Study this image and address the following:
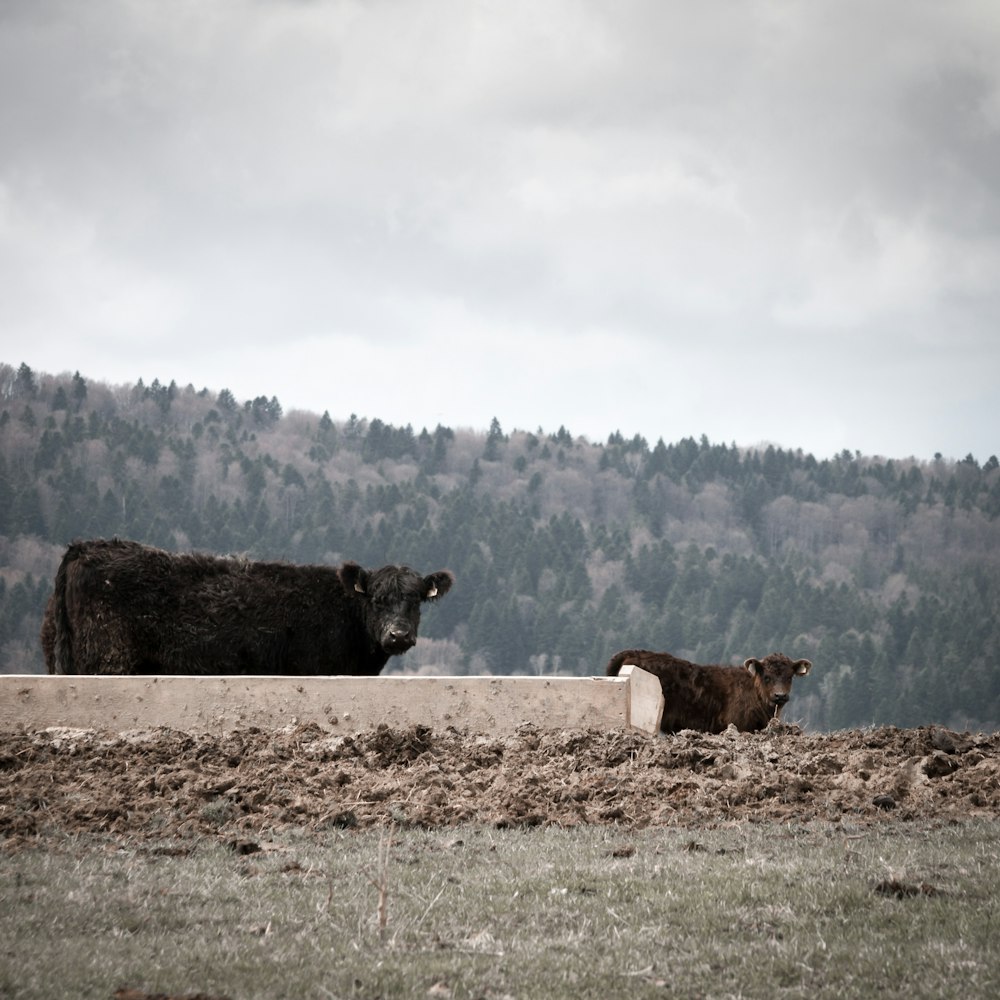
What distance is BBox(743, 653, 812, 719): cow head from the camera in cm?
1800

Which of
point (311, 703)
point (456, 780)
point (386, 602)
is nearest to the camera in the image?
point (456, 780)

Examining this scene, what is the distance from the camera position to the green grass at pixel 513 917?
4980mm

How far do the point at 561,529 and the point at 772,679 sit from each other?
100955 mm

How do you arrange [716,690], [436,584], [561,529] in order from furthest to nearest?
[561,529] < [716,690] < [436,584]

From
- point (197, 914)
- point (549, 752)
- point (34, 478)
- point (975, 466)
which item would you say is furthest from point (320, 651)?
point (975, 466)

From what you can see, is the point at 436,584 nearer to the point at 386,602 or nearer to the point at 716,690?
the point at 386,602

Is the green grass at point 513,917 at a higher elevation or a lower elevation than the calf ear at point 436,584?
lower

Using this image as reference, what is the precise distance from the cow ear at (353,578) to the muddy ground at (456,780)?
17.6ft

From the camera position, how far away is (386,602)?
16672 mm

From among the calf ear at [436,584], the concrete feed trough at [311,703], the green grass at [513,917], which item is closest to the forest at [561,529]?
the calf ear at [436,584]

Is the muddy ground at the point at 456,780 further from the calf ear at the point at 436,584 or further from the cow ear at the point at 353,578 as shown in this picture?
the calf ear at the point at 436,584

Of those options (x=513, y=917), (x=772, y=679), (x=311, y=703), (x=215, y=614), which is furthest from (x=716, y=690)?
(x=513, y=917)

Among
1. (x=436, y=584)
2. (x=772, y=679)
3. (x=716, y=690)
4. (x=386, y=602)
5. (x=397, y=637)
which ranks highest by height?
(x=436, y=584)

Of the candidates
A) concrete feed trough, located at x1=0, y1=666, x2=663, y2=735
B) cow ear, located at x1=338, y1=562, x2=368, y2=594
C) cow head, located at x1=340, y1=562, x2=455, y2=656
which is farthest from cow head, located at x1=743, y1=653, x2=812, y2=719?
concrete feed trough, located at x1=0, y1=666, x2=663, y2=735
